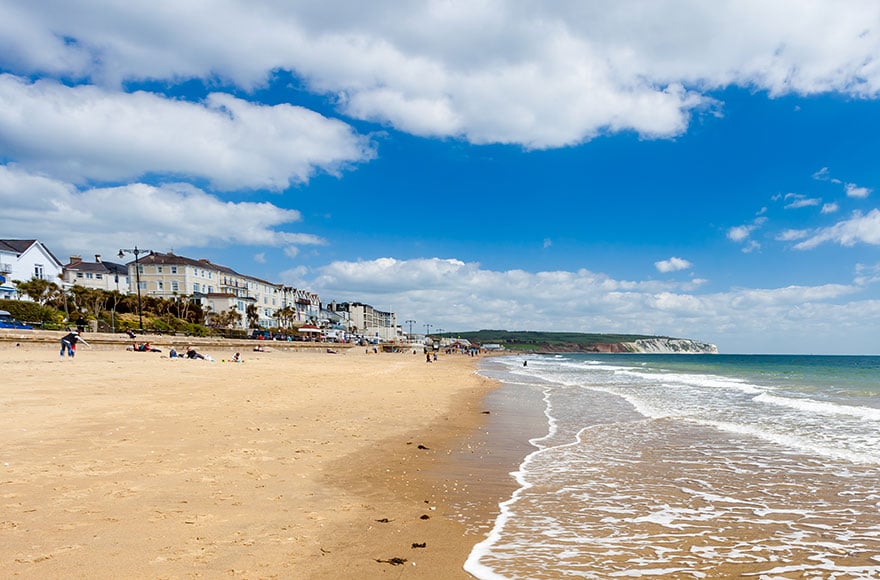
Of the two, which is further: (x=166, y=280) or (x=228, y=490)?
(x=166, y=280)

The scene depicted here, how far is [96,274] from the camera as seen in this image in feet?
281

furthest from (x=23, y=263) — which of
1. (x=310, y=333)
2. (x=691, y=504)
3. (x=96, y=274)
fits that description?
(x=691, y=504)

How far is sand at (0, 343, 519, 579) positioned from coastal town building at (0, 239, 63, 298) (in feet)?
215

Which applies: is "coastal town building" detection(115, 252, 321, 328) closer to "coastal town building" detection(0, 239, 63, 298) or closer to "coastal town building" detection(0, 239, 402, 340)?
"coastal town building" detection(0, 239, 402, 340)

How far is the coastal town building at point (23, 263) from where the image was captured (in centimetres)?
6456

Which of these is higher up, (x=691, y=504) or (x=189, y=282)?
(x=189, y=282)

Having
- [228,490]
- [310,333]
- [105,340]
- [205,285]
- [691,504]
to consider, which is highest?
[205,285]

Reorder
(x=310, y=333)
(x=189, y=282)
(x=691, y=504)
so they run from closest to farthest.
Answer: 1. (x=691, y=504)
2. (x=189, y=282)
3. (x=310, y=333)

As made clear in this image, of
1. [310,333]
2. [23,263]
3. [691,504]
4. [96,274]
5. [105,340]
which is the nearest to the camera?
[691,504]

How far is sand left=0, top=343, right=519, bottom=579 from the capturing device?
193 inches

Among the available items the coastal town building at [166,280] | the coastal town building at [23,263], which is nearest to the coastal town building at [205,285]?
the coastal town building at [166,280]

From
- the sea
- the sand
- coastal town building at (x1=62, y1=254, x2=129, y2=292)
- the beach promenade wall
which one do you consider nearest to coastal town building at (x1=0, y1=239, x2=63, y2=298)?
coastal town building at (x1=62, y1=254, x2=129, y2=292)

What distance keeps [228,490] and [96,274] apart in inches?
3740

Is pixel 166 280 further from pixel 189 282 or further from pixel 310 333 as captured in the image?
pixel 310 333
